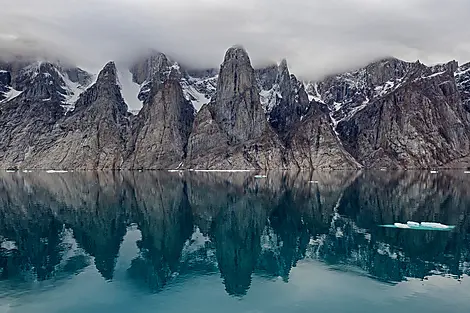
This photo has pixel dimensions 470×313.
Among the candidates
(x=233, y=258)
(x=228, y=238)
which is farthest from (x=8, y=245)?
(x=233, y=258)

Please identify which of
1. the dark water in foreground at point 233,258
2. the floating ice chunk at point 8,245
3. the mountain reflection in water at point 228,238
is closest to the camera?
the dark water in foreground at point 233,258

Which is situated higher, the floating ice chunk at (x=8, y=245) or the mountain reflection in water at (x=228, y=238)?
the mountain reflection in water at (x=228, y=238)

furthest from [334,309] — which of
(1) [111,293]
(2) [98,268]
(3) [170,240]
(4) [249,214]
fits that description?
(4) [249,214]

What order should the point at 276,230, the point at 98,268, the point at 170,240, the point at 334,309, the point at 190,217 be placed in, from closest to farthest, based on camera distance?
the point at 334,309 < the point at 98,268 < the point at 170,240 < the point at 276,230 < the point at 190,217

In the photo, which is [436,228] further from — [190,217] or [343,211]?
[190,217]

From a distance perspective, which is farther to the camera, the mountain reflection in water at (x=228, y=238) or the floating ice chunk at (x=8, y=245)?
the floating ice chunk at (x=8, y=245)

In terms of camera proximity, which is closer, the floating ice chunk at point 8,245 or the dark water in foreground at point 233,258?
the dark water in foreground at point 233,258

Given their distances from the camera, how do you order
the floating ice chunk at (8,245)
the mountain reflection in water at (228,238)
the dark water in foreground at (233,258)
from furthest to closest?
the floating ice chunk at (8,245) → the mountain reflection in water at (228,238) → the dark water in foreground at (233,258)
